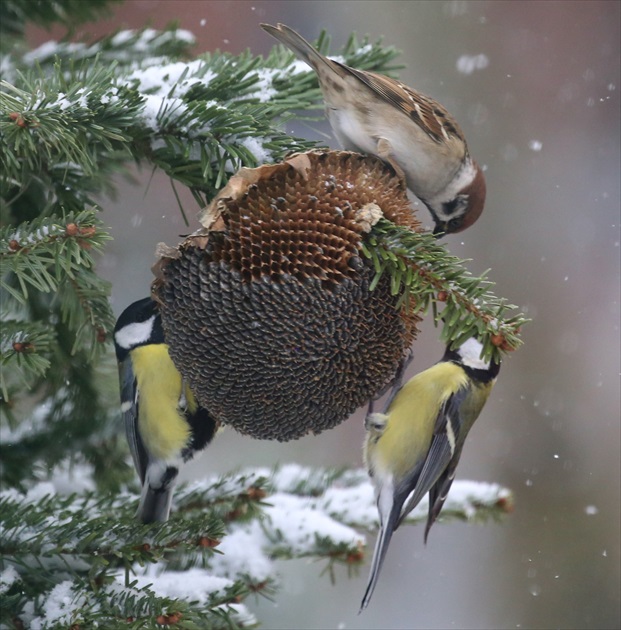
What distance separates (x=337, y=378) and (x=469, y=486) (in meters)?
0.90

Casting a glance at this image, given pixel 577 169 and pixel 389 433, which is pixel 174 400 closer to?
pixel 389 433

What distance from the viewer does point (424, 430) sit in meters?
2.13

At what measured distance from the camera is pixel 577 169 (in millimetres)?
5262

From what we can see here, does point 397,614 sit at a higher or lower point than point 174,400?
lower

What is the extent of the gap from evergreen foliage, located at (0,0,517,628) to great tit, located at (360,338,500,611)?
11 centimetres

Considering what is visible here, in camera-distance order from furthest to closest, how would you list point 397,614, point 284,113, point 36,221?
point 397,614, point 284,113, point 36,221

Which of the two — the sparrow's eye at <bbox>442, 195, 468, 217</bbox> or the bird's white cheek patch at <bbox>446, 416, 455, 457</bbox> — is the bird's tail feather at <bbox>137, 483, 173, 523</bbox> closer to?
the bird's white cheek patch at <bbox>446, 416, 455, 457</bbox>

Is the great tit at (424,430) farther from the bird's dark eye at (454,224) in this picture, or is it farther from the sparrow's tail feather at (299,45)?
the sparrow's tail feather at (299,45)

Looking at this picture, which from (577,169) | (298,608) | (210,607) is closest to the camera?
(210,607)

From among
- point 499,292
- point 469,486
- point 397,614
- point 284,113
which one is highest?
point 284,113

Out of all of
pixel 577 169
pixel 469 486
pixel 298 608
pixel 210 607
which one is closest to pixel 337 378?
pixel 210 607

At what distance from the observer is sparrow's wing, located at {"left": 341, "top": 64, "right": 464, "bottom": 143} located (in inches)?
73.0

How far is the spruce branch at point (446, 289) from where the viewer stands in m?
1.10

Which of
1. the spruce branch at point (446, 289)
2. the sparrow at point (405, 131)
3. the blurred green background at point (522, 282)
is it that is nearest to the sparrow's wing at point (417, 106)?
the sparrow at point (405, 131)
